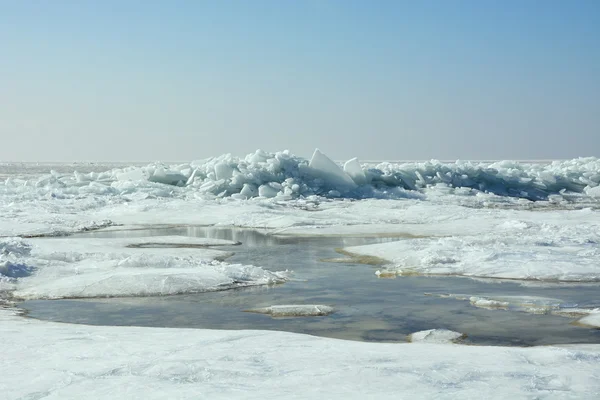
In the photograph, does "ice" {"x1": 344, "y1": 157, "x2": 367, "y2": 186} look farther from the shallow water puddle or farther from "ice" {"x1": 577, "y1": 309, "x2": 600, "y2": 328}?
"ice" {"x1": 577, "y1": 309, "x2": 600, "y2": 328}

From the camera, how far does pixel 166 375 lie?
397 centimetres

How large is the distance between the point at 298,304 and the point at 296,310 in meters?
0.40

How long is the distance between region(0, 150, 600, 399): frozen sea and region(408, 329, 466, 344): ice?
0.8 inches

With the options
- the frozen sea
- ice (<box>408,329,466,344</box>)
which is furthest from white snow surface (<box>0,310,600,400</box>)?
ice (<box>408,329,466,344</box>)

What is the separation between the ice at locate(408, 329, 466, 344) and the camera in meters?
5.19

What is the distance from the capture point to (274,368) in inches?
163

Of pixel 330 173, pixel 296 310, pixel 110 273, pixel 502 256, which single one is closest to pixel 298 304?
pixel 296 310

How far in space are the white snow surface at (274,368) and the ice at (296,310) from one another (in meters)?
1.04

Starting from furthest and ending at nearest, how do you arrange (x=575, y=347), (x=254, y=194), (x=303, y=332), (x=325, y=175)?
(x=325, y=175), (x=254, y=194), (x=303, y=332), (x=575, y=347)

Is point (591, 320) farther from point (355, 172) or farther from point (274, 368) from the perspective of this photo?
point (355, 172)

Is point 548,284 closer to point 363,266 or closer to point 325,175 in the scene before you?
point 363,266

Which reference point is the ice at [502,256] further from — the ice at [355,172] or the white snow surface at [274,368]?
the ice at [355,172]

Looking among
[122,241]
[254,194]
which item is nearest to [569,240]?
[122,241]

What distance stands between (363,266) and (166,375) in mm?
5328
